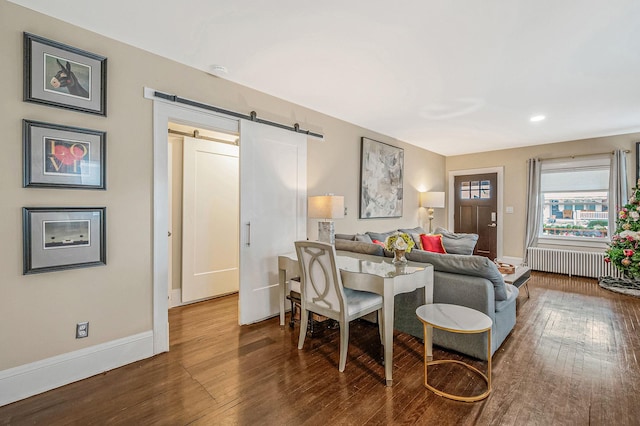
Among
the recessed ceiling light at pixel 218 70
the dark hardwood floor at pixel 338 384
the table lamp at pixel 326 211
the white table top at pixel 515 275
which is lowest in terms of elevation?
the dark hardwood floor at pixel 338 384

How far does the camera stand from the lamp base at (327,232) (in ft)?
11.5

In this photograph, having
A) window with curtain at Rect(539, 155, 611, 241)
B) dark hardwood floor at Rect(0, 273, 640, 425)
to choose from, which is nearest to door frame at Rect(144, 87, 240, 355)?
dark hardwood floor at Rect(0, 273, 640, 425)

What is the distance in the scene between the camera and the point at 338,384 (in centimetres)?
210

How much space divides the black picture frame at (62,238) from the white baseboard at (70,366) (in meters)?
0.63

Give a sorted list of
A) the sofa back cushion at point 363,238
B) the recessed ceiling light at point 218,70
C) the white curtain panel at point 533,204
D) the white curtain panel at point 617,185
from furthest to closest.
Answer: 1. the white curtain panel at point 533,204
2. the white curtain panel at point 617,185
3. the sofa back cushion at point 363,238
4. the recessed ceiling light at point 218,70

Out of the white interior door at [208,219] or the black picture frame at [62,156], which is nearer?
the black picture frame at [62,156]

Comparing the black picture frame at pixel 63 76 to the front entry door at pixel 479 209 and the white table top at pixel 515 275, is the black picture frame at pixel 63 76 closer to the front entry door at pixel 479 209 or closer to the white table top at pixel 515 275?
the white table top at pixel 515 275

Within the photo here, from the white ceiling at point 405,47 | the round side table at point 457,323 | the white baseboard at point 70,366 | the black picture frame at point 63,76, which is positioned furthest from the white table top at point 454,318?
the black picture frame at point 63,76

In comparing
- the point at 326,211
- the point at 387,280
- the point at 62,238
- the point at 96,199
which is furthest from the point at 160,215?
the point at 387,280

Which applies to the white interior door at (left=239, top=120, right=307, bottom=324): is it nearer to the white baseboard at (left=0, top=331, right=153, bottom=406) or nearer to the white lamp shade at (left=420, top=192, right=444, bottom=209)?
the white baseboard at (left=0, top=331, right=153, bottom=406)

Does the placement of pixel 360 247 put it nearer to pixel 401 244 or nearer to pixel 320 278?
pixel 401 244

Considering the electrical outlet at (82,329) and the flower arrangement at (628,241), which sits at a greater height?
the flower arrangement at (628,241)

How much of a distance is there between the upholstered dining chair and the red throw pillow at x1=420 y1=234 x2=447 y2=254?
255cm

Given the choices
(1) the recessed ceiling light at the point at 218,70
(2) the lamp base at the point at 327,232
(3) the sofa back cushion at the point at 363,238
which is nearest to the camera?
(1) the recessed ceiling light at the point at 218,70
